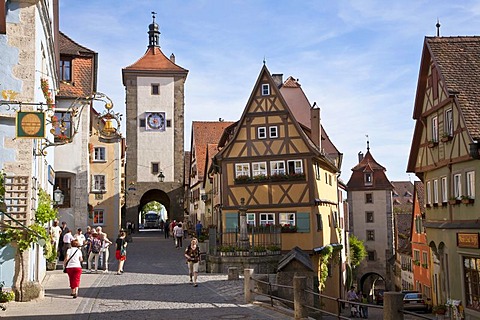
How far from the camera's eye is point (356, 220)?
58.7 meters

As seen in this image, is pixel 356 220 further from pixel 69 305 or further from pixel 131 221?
pixel 69 305

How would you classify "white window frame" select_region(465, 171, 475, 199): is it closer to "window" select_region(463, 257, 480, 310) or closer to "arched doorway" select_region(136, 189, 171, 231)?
"window" select_region(463, 257, 480, 310)

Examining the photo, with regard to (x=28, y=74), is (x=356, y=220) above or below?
below

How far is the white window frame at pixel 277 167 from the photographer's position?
30.7 metres

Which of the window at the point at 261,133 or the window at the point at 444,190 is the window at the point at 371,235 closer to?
the window at the point at 261,133

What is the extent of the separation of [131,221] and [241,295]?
129 feet

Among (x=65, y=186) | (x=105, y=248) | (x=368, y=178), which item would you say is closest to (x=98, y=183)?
(x=65, y=186)

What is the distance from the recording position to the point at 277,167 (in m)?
30.8

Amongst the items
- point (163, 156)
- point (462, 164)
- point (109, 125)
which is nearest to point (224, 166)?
point (462, 164)

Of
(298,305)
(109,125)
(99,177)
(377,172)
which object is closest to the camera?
(298,305)

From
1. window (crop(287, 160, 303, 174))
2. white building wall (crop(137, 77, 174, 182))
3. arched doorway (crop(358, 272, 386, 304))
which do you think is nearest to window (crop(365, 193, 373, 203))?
arched doorway (crop(358, 272, 386, 304))

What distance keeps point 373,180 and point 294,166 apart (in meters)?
30.2

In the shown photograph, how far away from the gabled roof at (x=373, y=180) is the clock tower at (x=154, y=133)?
16.4m

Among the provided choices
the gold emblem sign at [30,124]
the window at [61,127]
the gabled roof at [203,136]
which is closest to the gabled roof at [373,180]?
the gabled roof at [203,136]
